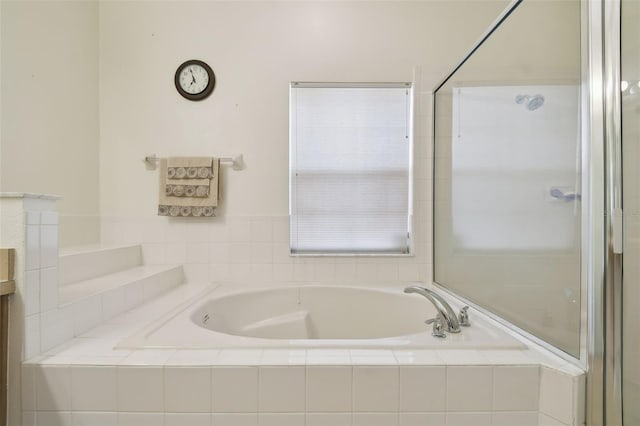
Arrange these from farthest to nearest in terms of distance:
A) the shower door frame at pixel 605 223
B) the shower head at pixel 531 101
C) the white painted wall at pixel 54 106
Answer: the white painted wall at pixel 54 106, the shower head at pixel 531 101, the shower door frame at pixel 605 223

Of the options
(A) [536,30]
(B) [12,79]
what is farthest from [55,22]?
(A) [536,30]

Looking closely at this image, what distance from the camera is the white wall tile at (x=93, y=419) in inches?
34.5

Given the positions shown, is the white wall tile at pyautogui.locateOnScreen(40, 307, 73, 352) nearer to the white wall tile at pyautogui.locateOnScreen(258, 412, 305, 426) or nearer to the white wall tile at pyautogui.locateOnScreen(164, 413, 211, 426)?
the white wall tile at pyautogui.locateOnScreen(164, 413, 211, 426)

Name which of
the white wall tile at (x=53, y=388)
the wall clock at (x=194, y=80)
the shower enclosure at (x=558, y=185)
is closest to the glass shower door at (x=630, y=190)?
the shower enclosure at (x=558, y=185)

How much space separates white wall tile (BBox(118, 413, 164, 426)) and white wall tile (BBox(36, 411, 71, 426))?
0.16 m

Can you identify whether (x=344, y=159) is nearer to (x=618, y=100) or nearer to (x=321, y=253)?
(x=321, y=253)

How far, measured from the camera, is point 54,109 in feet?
5.64

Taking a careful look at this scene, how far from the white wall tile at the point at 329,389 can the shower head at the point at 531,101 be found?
4.08 feet

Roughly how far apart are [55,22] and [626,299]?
2.87 m

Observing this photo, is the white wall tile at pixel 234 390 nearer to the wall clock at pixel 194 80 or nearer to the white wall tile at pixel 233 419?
the white wall tile at pixel 233 419

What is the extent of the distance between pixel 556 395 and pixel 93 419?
136cm

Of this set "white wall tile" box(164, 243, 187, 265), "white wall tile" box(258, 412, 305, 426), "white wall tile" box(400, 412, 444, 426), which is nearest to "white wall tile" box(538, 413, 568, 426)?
"white wall tile" box(400, 412, 444, 426)

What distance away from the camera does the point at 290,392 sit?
2.90ft

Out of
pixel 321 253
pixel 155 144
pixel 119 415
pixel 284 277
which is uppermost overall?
pixel 155 144
